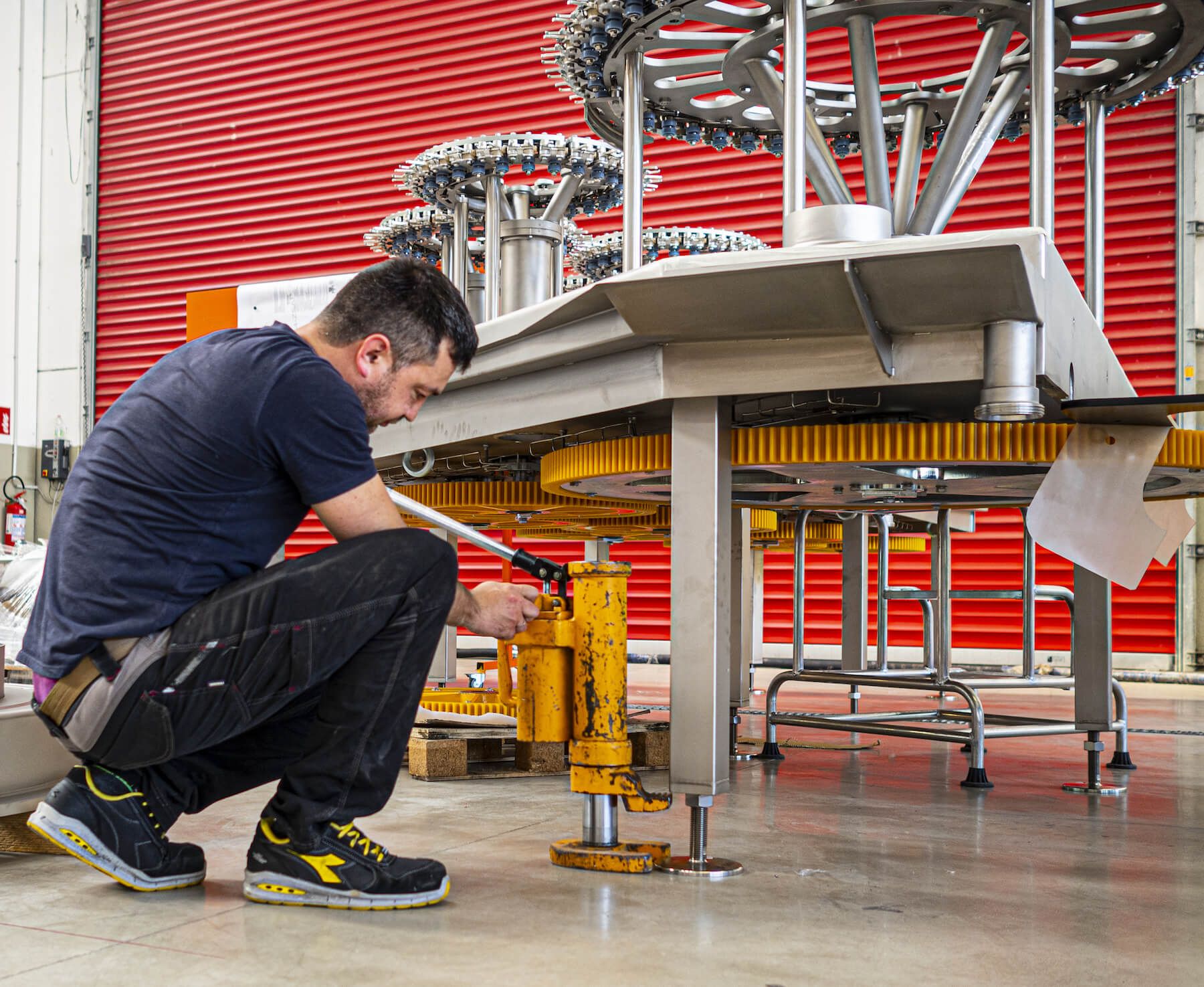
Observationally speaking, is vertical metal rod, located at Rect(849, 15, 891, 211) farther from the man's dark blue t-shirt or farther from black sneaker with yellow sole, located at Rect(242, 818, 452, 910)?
black sneaker with yellow sole, located at Rect(242, 818, 452, 910)

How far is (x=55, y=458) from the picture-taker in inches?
414

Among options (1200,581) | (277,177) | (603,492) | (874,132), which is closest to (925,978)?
(603,492)

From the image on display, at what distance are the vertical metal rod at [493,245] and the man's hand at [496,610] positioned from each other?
7.43 ft

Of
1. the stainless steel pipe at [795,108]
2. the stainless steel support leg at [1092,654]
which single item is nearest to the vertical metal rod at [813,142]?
the stainless steel pipe at [795,108]

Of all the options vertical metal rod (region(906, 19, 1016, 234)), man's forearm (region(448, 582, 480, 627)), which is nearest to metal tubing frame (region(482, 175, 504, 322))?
vertical metal rod (region(906, 19, 1016, 234))

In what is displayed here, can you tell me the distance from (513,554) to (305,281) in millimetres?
952

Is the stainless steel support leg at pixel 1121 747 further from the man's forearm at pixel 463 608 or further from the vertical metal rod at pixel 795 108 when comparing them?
the man's forearm at pixel 463 608

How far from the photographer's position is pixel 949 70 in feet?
25.2

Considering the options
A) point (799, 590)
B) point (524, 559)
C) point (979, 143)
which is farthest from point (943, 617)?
point (524, 559)

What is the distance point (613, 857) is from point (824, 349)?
2.96 ft

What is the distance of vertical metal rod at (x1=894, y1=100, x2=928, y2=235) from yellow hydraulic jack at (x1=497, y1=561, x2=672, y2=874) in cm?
200

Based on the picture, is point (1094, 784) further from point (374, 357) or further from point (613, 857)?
point (374, 357)

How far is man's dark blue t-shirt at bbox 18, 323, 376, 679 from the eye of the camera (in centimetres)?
164

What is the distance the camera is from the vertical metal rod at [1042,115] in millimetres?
2236
